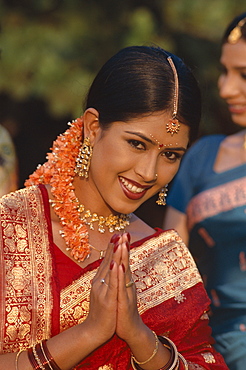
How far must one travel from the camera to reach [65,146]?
132 inches

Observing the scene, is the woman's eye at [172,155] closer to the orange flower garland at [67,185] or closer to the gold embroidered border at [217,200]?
the orange flower garland at [67,185]

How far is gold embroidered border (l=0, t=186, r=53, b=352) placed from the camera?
2977mm

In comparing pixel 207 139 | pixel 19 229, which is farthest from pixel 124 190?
pixel 207 139

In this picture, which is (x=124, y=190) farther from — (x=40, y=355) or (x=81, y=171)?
(x=40, y=355)

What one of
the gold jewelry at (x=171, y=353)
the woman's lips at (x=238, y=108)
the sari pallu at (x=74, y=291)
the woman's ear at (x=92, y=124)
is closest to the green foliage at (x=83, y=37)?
the woman's lips at (x=238, y=108)

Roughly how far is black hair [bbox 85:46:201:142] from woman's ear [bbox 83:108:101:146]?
3cm

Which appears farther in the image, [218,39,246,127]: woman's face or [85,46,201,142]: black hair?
[218,39,246,127]: woman's face

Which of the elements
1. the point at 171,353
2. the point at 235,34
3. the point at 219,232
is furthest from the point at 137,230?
the point at 235,34

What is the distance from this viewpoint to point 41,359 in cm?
288

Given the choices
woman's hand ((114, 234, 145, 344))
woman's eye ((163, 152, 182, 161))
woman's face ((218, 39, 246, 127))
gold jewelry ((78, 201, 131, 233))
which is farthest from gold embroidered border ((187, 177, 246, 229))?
woman's hand ((114, 234, 145, 344))

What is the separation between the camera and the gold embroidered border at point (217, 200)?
464 cm

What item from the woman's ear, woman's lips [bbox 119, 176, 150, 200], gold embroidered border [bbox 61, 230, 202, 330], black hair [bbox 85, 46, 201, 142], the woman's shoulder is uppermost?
black hair [bbox 85, 46, 201, 142]

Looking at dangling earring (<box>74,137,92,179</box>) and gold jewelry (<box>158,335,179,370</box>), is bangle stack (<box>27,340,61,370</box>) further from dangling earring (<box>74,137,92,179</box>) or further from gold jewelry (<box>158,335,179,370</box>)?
dangling earring (<box>74,137,92,179</box>)

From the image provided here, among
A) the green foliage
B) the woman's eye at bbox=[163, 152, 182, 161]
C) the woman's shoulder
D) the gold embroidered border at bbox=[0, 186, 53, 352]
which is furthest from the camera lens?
the green foliage
